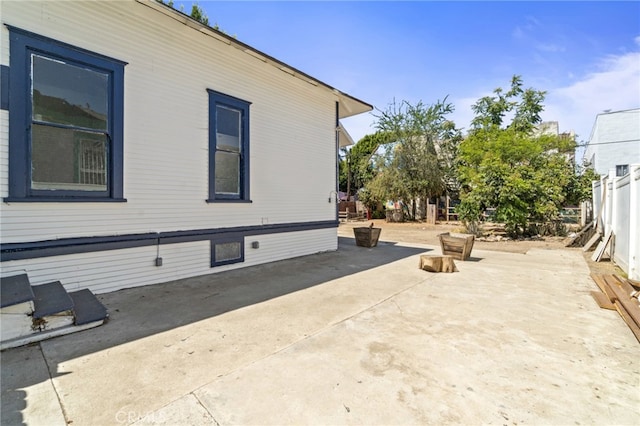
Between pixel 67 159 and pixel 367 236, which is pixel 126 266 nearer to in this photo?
pixel 67 159

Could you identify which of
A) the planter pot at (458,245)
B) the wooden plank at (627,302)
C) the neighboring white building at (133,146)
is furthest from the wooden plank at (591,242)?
the neighboring white building at (133,146)

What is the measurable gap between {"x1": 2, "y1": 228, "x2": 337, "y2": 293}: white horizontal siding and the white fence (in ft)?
23.8

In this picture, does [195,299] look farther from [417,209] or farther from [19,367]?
[417,209]

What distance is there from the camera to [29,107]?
12.6ft

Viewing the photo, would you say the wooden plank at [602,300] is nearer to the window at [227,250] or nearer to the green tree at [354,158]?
the window at [227,250]

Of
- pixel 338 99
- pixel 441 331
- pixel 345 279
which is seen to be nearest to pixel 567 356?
pixel 441 331

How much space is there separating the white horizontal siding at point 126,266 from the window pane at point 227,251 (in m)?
0.18

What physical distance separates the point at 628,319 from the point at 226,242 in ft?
20.5

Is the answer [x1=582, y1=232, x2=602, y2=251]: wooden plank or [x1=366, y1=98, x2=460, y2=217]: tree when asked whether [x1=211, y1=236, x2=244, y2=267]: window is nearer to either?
[x1=582, y1=232, x2=602, y2=251]: wooden plank

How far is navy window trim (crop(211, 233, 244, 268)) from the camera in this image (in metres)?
5.96

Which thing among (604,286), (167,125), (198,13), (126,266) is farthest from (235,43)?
(198,13)

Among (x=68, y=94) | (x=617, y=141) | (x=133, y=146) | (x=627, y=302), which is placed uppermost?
(x=617, y=141)

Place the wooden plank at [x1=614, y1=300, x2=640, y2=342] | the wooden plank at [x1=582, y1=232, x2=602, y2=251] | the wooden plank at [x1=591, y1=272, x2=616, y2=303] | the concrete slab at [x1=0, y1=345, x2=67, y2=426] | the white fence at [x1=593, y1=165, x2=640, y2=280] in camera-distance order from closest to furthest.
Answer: the concrete slab at [x1=0, y1=345, x2=67, y2=426], the wooden plank at [x1=614, y1=300, x2=640, y2=342], the wooden plank at [x1=591, y1=272, x2=616, y2=303], the white fence at [x1=593, y1=165, x2=640, y2=280], the wooden plank at [x1=582, y1=232, x2=602, y2=251]

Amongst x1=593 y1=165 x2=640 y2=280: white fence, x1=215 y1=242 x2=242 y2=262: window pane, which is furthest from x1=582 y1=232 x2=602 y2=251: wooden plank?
x1=215 y1=242 x2=242 y2=262: window pane
